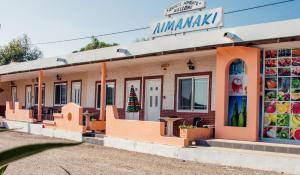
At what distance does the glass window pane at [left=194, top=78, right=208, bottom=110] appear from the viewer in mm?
13452

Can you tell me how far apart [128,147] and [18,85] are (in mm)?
16920

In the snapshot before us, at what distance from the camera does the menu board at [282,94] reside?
1066 centimetres

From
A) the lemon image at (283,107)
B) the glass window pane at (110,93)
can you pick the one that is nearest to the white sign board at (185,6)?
the glass window pane at (110,93)

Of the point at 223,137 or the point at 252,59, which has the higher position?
the point at 252,59

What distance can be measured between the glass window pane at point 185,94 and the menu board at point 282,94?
3.57 m

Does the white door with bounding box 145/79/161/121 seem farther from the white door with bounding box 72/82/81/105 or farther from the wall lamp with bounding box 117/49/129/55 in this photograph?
the white door with bounding box 72/82/81/105

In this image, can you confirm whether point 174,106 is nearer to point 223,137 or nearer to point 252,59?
point 223,137

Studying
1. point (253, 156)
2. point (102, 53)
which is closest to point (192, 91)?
point (102, 53)

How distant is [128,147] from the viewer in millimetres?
12758

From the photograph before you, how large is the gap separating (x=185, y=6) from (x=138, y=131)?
5852 millimetres

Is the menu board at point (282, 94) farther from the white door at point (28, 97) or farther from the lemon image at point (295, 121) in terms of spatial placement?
the white door at point (28, 97)

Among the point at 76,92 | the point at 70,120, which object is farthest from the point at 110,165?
the point at 76,92

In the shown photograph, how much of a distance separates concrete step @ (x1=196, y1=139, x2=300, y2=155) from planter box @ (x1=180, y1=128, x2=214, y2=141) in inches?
11.6

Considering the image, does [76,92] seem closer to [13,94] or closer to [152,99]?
[152,99]
